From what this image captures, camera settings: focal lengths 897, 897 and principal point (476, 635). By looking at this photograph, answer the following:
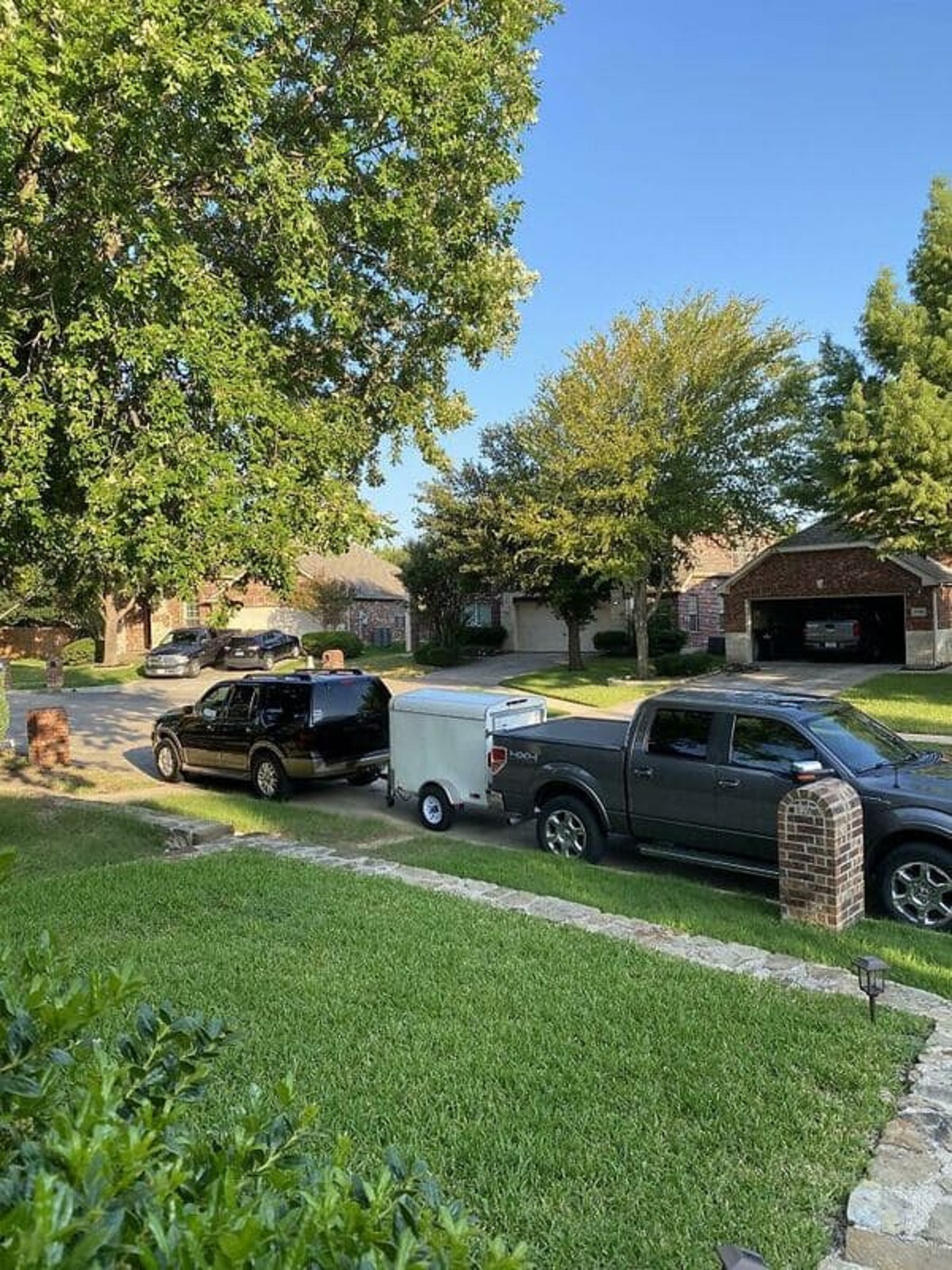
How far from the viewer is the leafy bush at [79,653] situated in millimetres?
38688

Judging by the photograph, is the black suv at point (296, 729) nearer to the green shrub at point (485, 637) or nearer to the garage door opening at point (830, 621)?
the garage door opening at point (830, 621)


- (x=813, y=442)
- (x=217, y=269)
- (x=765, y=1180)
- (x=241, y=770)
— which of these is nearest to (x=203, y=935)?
(x=765, y=1180)

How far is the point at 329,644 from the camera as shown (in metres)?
38.3

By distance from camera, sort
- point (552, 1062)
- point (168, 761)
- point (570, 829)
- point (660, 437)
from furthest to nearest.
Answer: point (660, 437) → point (168, 761) → point (570, 829) → point (552, 1062)

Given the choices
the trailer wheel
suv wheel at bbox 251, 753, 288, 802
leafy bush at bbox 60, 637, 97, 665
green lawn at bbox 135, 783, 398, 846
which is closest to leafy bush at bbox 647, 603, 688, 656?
suv wheel at bbox 251, 753, 288, 802

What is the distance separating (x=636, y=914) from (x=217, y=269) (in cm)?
705

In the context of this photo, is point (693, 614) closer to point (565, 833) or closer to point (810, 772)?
point (565, 833)

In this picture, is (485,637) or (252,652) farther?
(485,637)

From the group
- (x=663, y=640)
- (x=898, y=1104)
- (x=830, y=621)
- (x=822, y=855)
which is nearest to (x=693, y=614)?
(x=663, y=640)

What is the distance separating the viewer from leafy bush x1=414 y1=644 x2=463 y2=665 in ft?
114

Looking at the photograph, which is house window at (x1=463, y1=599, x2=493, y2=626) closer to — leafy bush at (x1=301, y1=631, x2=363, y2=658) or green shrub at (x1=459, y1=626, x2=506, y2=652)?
green shrub at (x1=459, y1=626, x2=506, y2=652)

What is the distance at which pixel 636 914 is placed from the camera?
6.48 m

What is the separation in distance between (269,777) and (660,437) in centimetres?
1482

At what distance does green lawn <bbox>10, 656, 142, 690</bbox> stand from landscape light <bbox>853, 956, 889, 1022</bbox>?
97.5ft
